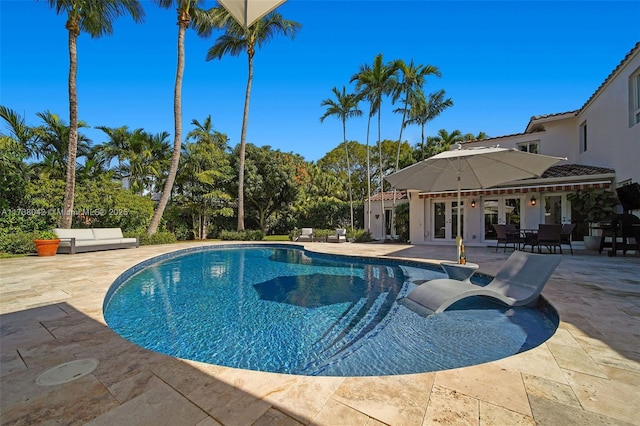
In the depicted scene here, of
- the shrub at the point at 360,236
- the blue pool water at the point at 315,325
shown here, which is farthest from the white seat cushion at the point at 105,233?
the shrub at the point at 360,236

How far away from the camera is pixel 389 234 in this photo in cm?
2328

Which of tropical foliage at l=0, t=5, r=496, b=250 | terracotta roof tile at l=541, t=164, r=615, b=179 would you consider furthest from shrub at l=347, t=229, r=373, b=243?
terracotta roof tile at l=541, t=164, r=615, b=179

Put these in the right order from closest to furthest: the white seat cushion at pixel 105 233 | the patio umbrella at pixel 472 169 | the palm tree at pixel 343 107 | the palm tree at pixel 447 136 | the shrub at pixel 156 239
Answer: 1. the patio umbrella at pixel 472 169
2. the white seat cushion at pixel 105 233
3. the shrub at pixel 156 239
4. the palm tree at pixel 343 107
5. the palm tree at pixel 447 136

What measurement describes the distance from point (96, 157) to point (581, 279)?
28326 mm

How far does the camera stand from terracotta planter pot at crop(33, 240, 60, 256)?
12.1 meters

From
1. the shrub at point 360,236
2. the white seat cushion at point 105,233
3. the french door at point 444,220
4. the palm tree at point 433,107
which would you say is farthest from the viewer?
the palm tree at point 433,107

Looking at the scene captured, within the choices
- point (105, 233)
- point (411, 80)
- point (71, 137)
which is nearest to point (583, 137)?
point (411, 80)

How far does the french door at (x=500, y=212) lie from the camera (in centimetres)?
1666

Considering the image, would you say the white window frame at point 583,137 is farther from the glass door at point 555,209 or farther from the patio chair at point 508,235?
the patio chair at point 508,235

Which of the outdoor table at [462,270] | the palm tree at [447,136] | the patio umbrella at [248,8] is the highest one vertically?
the palm tree at [447,136]

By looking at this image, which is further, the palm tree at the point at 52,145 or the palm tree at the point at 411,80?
the palm tree at the point at 411,80

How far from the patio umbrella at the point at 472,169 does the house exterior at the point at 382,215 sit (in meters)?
13.1

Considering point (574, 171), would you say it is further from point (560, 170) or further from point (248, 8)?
point (248, 8)

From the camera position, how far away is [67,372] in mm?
2834
